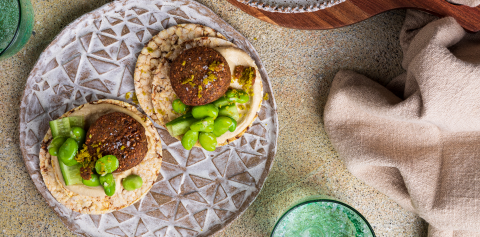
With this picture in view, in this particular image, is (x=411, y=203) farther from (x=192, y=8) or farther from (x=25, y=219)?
(x=25, y=219)

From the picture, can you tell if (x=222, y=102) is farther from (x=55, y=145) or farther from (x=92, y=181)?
(x=55, y=145)

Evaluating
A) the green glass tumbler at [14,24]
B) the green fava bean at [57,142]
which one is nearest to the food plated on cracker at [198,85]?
the green fava bean at [57,142]

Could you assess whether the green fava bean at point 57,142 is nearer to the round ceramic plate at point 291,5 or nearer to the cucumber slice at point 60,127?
the cucumber slice at point 60,127

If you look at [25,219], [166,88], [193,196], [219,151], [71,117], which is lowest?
[25,219]

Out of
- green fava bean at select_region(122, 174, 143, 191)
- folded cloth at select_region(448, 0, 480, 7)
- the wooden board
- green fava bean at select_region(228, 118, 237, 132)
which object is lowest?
green fava bean at select_region(122, 174, 143, 191)

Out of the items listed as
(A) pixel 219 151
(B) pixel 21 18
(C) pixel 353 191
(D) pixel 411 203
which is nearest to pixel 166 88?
(A) pixel 219 151

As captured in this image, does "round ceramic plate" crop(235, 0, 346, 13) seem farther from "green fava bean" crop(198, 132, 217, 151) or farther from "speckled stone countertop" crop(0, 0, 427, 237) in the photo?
"green fava bean" crop(198, 132, 217, 151)

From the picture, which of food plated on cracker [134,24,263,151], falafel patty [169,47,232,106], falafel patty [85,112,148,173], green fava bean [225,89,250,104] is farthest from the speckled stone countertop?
falafel patty [85,112,148,173]
